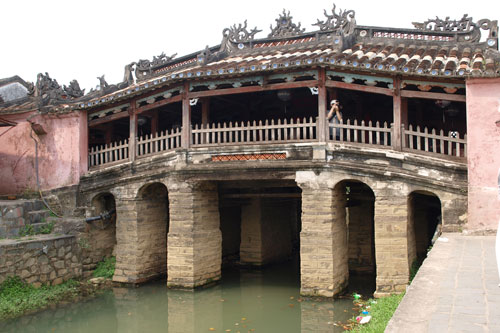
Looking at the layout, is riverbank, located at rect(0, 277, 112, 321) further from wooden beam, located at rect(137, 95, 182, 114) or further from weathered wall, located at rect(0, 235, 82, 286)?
wooden beam, located at rect(137, 95, 182, 114)

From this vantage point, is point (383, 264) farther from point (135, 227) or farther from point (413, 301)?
point (135, 227)

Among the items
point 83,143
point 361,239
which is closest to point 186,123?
point 83,143

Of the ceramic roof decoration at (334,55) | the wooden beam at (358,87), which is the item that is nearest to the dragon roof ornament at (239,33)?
the ceramic roof decoration at (334,55)

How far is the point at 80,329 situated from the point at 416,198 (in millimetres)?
8412

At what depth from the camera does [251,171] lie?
11.7m

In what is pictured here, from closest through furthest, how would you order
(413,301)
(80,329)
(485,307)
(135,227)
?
(485,307) < (413,301) < (80,329) < (135,227)

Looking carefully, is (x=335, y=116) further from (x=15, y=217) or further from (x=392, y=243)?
(x=15, y=217)

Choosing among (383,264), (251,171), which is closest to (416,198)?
(383,264)

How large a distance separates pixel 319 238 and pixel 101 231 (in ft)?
22.5

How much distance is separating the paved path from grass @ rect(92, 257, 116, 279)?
30.8 feet

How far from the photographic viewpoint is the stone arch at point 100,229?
13.7 m

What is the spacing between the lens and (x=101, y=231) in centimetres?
1421

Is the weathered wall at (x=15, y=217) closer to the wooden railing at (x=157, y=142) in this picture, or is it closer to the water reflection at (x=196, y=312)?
the water reflection at (x=196, y=312)

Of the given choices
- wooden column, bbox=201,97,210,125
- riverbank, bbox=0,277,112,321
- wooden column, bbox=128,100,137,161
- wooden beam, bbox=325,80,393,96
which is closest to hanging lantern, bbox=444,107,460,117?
wooden beam, bbox=325,80,393,96
